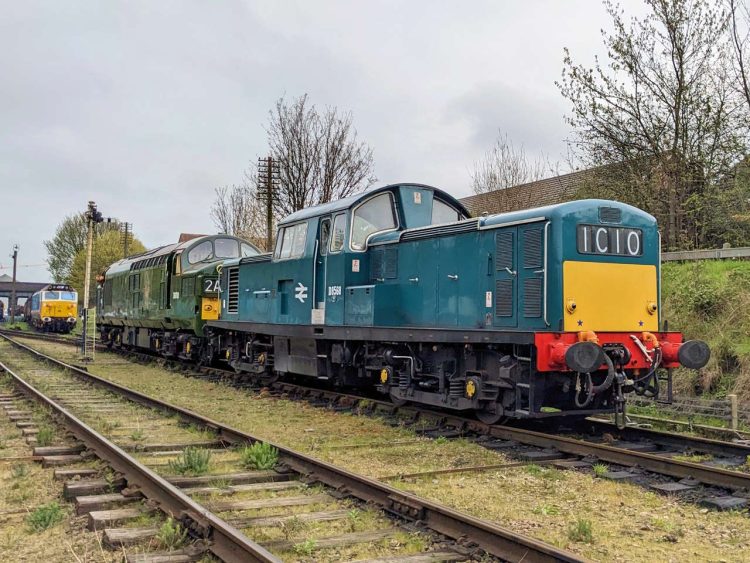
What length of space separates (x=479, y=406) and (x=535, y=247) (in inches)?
85.3

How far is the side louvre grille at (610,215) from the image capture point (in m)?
8.31

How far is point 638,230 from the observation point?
8602mm

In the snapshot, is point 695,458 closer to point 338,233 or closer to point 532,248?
point 532,248

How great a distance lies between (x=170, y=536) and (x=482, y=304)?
17.4 ft

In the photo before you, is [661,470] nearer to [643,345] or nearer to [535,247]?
[643,345]

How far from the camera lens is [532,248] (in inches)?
323

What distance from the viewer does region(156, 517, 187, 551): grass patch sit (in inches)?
180

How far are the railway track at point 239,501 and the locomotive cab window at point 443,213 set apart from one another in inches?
191

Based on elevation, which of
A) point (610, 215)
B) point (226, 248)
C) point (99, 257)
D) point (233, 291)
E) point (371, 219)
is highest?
point (99, 257)

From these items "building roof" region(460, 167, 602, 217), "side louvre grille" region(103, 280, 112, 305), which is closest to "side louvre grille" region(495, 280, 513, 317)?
"building roof" region(460, 167, 602, 217)

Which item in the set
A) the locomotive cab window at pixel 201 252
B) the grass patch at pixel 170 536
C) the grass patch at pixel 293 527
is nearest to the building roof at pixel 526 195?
the locomotive cab window at pixel 201 252

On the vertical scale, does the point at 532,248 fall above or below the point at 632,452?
above

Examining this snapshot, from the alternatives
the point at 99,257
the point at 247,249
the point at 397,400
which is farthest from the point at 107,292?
the point at 99,257

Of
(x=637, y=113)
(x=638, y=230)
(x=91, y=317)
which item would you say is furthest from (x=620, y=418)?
(x=91, y=317)
